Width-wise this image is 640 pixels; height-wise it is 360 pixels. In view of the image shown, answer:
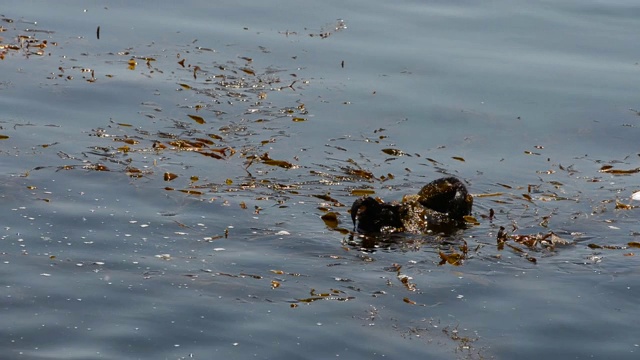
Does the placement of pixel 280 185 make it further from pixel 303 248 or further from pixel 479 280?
pixel 479 280

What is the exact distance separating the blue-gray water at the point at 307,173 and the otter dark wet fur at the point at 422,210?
6.3 inches

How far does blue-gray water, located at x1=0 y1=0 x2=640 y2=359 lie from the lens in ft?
22.2

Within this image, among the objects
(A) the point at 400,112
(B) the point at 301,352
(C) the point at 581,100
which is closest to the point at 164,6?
(A) the point at 400,112

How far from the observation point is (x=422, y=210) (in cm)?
861

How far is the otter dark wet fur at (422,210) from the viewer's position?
841cm

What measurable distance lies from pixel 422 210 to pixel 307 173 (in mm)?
1225

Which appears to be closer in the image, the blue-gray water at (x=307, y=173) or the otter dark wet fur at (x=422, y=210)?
the blue-gray water at (x=307, y=173)

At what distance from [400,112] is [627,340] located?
4.77m

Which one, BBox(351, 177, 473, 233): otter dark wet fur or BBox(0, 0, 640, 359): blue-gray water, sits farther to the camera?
A: BBox(351, 177, 473, 233): otter dark wet fur

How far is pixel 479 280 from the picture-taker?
7598mm

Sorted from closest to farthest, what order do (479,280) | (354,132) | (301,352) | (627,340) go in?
(301,352) → (627,340) → (479,280) → (354,132)

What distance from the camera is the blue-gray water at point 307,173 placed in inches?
266

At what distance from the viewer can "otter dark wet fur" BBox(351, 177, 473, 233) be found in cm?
841

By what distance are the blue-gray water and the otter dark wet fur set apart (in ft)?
0.52
